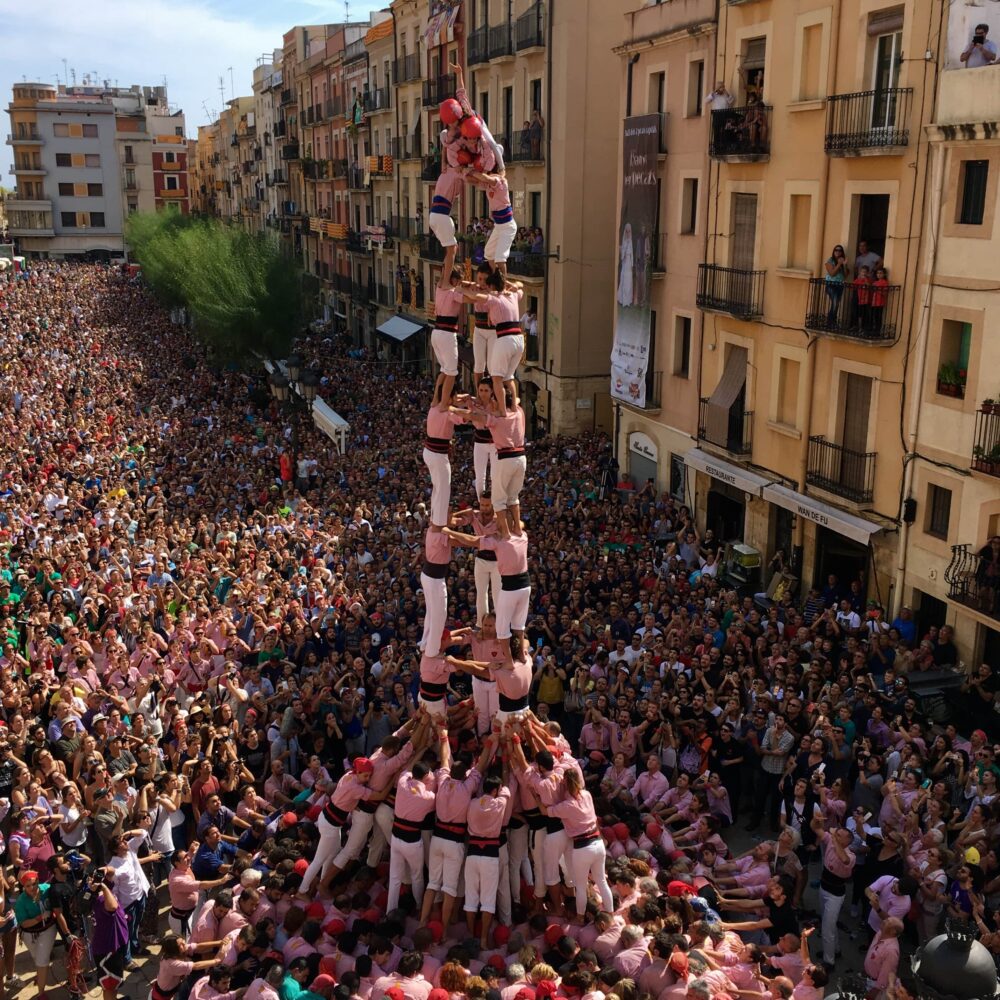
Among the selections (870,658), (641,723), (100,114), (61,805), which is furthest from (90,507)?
(100,114)

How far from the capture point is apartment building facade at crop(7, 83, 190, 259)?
88.7 m

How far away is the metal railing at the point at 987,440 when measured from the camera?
14461 mm

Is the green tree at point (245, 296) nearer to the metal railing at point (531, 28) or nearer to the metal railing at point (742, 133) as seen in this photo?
the metal railing at point (531, 28)

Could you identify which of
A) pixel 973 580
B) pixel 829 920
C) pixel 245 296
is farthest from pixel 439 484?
pixel 245 296

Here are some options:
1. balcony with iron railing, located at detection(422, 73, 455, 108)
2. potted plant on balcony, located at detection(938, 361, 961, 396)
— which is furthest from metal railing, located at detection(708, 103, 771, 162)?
balcony with iron railing, located at detection(422, 73, 455, 108)

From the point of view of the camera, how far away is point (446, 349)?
10.1 m

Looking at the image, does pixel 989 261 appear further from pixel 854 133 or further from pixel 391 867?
pixel 391 867

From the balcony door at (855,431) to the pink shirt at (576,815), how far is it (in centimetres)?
933

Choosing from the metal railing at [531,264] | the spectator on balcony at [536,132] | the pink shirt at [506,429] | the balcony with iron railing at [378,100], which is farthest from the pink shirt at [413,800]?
the balcony with iron railing at [378,100]

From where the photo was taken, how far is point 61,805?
1091cm

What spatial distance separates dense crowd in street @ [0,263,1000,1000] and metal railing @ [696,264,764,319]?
4254mm

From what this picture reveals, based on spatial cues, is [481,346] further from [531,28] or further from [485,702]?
[531,28]

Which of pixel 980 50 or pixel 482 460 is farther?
pixel 980 50

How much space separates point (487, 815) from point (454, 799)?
338mm
